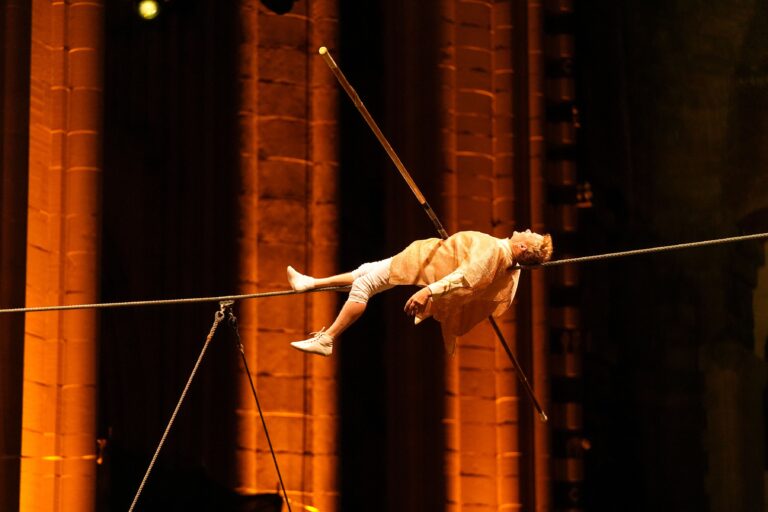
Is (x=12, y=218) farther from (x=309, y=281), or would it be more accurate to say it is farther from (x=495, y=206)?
(x=495, y=206)

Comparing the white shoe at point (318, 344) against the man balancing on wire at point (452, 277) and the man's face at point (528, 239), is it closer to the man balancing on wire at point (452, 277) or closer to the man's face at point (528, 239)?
the man balancing on wire at point (452, 277)

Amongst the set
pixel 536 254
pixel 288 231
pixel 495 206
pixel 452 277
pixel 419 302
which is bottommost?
pixel 419 302

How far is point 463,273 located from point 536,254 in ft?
1.44

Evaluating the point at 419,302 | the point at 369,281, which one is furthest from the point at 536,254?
the point at 369,281

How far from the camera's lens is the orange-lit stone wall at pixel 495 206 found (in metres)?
11.8

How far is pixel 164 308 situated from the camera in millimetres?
11297

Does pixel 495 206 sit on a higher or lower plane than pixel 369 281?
higher

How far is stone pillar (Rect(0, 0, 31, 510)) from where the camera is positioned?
1042 centimetres

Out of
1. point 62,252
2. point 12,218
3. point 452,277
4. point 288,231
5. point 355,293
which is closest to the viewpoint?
point 452,277

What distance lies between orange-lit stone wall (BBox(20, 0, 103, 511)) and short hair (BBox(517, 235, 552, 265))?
10.3 feet

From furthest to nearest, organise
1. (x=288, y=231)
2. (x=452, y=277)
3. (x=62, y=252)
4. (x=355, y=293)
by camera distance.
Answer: (x=288, y=231) < (x=62, y=252) < (x=355, y=293) < (x=452, y=277)

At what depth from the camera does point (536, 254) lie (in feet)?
29.1

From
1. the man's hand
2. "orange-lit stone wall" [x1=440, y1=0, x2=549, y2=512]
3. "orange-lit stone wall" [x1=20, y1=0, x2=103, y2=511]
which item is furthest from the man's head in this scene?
"orange-lit stone wall" [x1=20, y1=0, x2=103, y2=511]

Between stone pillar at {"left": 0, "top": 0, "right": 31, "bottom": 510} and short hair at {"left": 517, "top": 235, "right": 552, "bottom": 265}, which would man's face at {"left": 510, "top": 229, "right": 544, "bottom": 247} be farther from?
stone pillar at {"left": 0, "top": 0, "right": 31, "bottom": 510}
